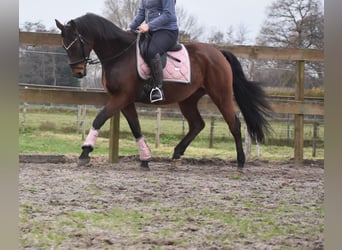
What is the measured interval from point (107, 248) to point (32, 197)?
106cm

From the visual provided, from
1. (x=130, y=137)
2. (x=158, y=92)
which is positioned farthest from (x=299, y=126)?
(x=130, y=137)

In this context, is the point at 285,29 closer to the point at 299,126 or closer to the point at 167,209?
the point at 299,126

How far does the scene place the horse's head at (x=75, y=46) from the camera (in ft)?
12.2

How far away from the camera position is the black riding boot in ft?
12.5

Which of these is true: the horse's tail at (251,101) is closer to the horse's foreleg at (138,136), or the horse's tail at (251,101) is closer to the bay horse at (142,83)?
the bay horse at (142,83)

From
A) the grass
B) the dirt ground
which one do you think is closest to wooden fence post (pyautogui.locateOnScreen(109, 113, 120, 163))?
the dirt ground

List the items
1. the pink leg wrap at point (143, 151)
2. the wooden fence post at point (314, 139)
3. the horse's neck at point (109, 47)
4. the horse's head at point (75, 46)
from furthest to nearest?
the wooden fence post at point (314, 139)
the pink leg wrap at point (143, 151)
the horse's neck at point (109, 47)
the horse's head at point (75, 46)

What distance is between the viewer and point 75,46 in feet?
12.3

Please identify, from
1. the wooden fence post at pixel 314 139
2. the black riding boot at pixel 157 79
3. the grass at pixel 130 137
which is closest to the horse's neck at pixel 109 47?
the black riding boot at pixel 157 79

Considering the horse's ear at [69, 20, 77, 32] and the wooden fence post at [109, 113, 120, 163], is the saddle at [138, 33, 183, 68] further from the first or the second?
the wooden fence post at [109, 113, 120, 163]

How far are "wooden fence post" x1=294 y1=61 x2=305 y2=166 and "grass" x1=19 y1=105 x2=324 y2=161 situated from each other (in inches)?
35.5

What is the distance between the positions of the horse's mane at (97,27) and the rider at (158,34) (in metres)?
0.26
